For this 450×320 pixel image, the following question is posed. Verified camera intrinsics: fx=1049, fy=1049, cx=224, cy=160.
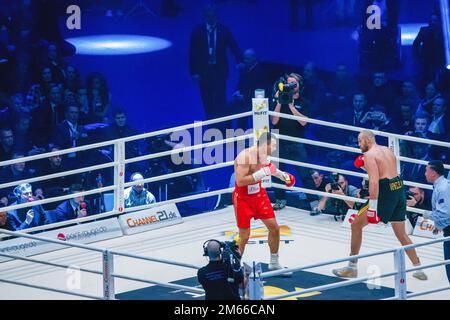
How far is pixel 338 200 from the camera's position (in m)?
12.4

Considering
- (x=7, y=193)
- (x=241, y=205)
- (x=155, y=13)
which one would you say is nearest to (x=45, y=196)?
(x=7, y=193)

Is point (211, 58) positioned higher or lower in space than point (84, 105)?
higher

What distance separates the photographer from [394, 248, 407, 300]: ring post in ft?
29.5

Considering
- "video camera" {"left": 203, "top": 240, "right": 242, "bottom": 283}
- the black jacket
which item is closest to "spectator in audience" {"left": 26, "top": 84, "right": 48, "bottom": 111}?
the black jacket

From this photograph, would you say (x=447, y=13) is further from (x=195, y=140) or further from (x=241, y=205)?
(x=241, y=205)

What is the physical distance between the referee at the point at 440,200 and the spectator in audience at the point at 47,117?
6305mm

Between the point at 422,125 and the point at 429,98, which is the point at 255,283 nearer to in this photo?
the point at 422,125

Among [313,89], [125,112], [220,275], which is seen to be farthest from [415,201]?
[220,275]

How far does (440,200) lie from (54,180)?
608cm

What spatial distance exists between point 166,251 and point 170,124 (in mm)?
3740

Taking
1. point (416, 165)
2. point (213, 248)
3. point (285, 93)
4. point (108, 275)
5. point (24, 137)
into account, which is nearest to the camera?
point (213, 248)

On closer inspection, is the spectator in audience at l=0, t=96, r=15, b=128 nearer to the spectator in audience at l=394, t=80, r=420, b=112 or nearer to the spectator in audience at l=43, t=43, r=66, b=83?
the spectator in audience at l=43, t=43, r=66, b=83

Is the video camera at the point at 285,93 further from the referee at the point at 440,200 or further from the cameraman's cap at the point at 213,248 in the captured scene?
the cameraman's cap at the point at 213,248

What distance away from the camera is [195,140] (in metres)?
14.5
